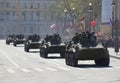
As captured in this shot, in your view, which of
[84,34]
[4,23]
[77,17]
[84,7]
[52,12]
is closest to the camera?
[84,34]

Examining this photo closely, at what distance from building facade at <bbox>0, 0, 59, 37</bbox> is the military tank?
155 metres

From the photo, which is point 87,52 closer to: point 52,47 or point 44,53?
point 52,47

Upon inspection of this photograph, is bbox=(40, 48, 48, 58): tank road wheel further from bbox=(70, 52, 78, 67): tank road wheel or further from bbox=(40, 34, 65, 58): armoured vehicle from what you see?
bbox=(70, 52, 78, 67): tank road wheel

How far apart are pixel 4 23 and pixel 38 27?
11919 mm

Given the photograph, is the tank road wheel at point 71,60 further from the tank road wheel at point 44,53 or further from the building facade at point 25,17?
the building facade at point 25,17

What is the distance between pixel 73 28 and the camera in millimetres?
107125

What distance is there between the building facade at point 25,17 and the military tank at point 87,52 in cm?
15490

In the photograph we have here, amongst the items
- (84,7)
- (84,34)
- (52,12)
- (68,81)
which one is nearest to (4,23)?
(52,12)

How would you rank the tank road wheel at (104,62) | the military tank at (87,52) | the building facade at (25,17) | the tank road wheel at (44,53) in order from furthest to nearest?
the building facade at (25,17) → the tank road wheel at (44,53) → the tank road wheel at (104,62) → the military tank at (87,52)

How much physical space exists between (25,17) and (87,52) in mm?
166465

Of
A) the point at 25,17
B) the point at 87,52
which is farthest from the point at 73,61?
the point at 25,17

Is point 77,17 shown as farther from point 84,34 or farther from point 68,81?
point 68,81

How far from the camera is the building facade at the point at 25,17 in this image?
188375mm

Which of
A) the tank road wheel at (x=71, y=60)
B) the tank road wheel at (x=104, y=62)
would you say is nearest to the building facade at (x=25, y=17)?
the tank road wheel at (x=71, y=60)
